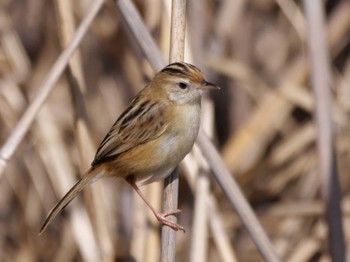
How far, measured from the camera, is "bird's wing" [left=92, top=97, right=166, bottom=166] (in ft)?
10.5

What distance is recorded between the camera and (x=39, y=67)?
5094 mm

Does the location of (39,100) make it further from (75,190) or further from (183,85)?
(183,85)

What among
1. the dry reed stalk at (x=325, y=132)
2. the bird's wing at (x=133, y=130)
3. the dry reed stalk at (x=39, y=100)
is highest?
the dry reed stalk at (x=39, y=100)

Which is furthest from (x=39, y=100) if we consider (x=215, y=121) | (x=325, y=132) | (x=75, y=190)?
(x=215, y=121)

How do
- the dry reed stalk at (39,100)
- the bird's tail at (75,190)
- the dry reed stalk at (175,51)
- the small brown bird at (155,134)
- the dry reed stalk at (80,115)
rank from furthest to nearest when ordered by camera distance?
the dry reed stalk at (80,115) < the bird's tail at (75,190) < the small brown bird at (155,134) < the dry reed stalk at (175,51) < the dry reed stalk at (39,100)

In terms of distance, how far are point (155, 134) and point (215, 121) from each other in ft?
7.85

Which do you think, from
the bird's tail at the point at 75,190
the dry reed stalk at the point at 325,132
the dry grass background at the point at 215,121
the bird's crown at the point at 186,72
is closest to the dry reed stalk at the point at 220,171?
the bird's crown at the point at 186,72

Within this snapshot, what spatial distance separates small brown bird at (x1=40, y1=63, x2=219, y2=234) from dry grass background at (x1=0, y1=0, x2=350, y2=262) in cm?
110

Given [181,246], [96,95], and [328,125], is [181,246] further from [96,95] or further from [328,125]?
[328,125]

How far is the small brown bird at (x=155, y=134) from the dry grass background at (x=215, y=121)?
1.10 meters

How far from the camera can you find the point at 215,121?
552 cm

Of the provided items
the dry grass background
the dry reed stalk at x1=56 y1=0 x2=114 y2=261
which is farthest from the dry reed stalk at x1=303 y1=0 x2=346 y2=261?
the dry reed stalk at x1=56 y1=0 x2=114 y2=261

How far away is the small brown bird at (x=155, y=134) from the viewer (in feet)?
9.97

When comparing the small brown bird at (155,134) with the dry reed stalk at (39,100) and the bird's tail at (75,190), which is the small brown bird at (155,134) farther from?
the dry reed stalk at (39,100)
